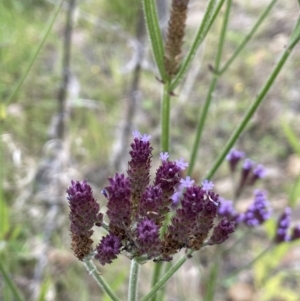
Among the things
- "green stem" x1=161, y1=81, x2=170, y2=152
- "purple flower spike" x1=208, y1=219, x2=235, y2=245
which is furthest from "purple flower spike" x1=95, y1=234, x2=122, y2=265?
"green stem" x1=161, y1=81, x2=170, y2=152

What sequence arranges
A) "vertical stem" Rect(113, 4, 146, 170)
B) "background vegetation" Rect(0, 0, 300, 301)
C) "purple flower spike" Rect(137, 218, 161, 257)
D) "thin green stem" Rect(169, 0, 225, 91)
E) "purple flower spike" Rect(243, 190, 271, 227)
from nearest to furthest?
"purple flower spike" Rect(137, 218, 161, 257) < "thin green stem" Rect(169, 0, 225, 91) < "purple flower spike" Rect(243, 190, 271, 227) < "background vegetation" Rect(0, 0, 300, 301) < "vertical stem" Rect(113, 4, 146, 170)

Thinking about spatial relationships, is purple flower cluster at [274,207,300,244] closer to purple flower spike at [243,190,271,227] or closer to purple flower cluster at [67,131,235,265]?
purple flower spike at [243,190,271,227]

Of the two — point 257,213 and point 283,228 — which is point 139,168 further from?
point 283,228

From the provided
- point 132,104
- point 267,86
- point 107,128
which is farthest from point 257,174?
point 107,128

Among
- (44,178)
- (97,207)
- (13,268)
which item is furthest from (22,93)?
(97,207)

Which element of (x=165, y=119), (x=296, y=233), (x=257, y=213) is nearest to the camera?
(x=165, y=119)

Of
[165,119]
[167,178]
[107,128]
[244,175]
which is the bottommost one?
[167,178]
